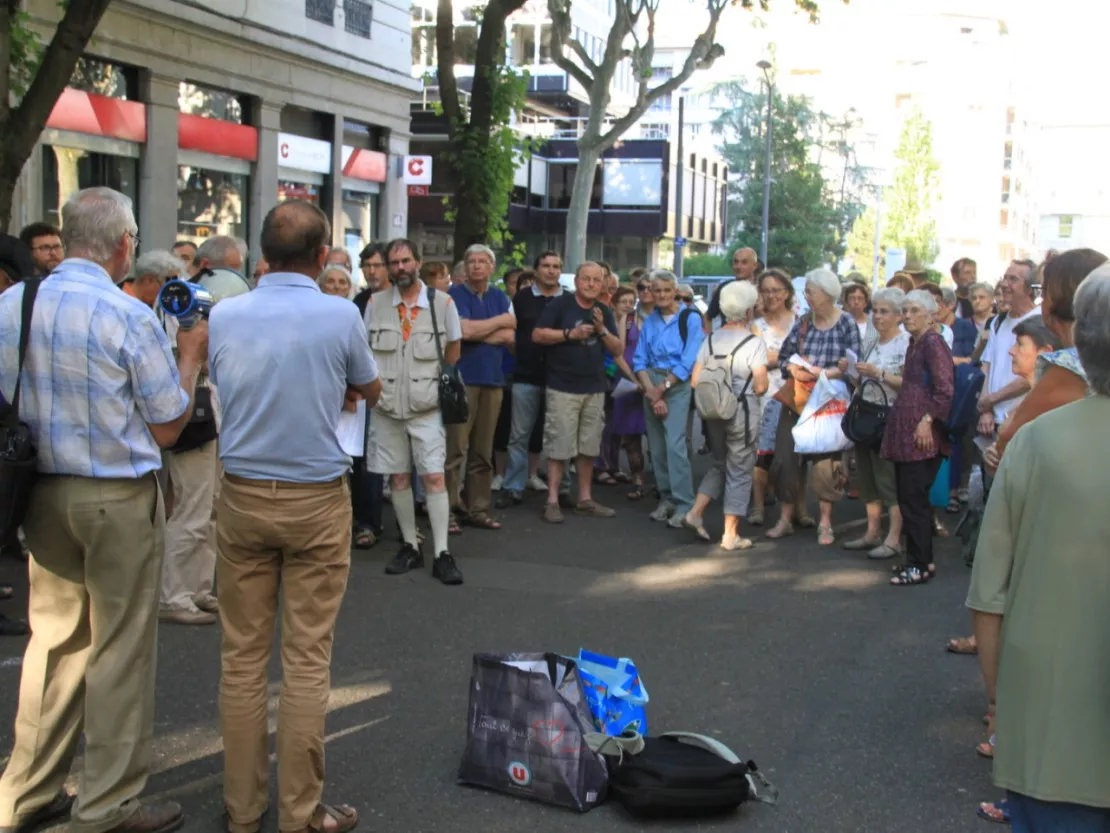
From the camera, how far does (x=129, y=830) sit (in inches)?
167

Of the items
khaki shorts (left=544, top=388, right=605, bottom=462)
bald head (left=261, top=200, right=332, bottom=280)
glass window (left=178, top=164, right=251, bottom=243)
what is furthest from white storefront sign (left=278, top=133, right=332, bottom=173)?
bald head (left=261, top=200, right=332, bottom=280)

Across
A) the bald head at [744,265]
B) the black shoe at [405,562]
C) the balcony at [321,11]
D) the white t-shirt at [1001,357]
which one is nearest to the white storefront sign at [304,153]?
the balcony at [321,11]

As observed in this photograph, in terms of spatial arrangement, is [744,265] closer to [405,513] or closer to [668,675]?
[405,513]

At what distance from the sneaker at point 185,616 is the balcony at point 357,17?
57.5ft

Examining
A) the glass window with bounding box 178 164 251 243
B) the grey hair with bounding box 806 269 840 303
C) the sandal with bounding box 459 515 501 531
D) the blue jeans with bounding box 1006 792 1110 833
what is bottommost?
the sandal with bounding box 459 515 501 531

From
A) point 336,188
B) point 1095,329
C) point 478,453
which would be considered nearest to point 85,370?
point 1095,329

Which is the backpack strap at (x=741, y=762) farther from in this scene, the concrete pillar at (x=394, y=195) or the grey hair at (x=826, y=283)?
the concrete pillar at (x=394, y=195)

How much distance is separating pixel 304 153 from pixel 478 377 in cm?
1325

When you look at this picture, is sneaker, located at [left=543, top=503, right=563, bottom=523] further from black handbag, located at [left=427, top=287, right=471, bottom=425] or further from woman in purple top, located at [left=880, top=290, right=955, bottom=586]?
woman in purple top, located at [left=880, top=290, right=955, bottom=586]

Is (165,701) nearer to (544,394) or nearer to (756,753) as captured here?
(756,753)

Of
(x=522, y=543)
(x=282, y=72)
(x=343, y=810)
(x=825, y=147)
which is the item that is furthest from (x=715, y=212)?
(x=343, y=810)

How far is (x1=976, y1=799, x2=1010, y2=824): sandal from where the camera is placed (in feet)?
15.3

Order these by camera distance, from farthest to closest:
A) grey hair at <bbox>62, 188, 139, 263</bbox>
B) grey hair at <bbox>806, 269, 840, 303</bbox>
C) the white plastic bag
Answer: grey hair at <bbox>806, 269, 840, 303</bbox> < the white plastic bag < grey hair at <bbox>62, 188, 139, 263</bbox>

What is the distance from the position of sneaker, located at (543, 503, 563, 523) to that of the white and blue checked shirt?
6.19m
